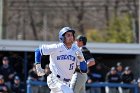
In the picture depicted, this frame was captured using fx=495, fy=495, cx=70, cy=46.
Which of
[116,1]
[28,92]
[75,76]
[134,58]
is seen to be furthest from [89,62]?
[116,1]

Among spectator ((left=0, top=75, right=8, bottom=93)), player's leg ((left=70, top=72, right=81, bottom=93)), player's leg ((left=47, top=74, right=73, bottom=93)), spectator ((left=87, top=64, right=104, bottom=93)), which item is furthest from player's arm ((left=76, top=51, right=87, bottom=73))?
spectator ((left=87, top=64, right=104, bottom=93))

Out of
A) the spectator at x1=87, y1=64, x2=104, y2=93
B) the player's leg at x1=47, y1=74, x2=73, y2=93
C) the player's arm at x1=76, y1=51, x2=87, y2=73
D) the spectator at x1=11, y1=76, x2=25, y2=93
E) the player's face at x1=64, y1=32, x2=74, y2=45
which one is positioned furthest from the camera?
the spectator at x1=87, y1=64, x2=104, y2=93

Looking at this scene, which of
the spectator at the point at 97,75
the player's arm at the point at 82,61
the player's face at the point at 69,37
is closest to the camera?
the player's face at the point at 69,37

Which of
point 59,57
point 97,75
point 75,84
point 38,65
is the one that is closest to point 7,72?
point 97,75

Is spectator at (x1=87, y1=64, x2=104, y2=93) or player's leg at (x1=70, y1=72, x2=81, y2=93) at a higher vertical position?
player's leg at (x1=70, y1=72, x2=81, y2=93)

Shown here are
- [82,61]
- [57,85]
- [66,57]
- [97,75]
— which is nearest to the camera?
[57,85]

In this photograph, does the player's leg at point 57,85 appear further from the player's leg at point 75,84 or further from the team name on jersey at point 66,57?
the player's leg at point 75,84

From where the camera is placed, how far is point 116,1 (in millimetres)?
38781

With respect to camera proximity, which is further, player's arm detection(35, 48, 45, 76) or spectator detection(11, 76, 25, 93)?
spectator detection(11, 76, 25, 93)

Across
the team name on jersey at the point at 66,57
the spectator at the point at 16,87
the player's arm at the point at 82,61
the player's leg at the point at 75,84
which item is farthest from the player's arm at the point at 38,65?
the spectator at the point at 16,87

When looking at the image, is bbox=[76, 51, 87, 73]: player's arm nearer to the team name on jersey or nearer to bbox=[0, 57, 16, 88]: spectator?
the team name on jersey

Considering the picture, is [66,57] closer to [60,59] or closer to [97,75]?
[60,59]

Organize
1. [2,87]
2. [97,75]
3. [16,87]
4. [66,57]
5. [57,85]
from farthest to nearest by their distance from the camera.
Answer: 1. [97,75]
2. [16,87]
3. [2,87]
4. [66,57]
5. [57,85]

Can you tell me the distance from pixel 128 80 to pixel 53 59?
7095 millimetres
